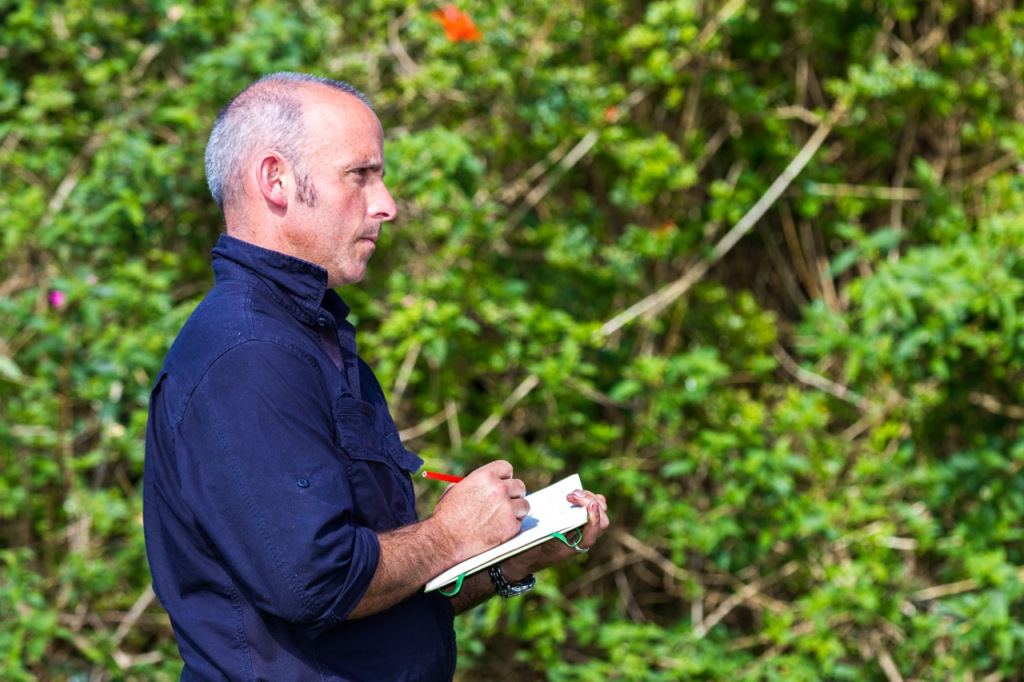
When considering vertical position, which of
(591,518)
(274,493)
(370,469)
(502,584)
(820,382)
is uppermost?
(274,493)

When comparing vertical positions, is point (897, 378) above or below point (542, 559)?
below

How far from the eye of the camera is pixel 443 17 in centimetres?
408

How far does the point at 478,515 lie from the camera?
66.2 inches

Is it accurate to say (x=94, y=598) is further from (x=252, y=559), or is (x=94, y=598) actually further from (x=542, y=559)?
(x=252, y=559)

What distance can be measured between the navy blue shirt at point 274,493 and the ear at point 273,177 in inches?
3.4

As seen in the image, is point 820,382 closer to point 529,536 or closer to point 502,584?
point 502,584

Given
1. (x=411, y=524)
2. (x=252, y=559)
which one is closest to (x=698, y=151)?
(x=411, y=524)

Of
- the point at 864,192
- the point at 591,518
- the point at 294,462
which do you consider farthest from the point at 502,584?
the point at 864,192

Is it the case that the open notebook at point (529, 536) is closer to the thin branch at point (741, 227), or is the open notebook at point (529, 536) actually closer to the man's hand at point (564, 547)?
the man's hand at point (564, 547)

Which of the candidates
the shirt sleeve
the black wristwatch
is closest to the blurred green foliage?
the black wristwatch

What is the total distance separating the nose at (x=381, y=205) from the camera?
70.5 inches

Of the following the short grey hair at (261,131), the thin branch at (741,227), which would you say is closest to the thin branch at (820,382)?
the thin branch at (741,227)

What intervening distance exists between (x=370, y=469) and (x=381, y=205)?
42cm

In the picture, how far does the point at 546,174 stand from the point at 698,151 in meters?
0.59
